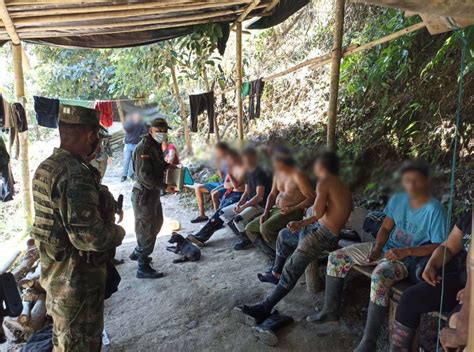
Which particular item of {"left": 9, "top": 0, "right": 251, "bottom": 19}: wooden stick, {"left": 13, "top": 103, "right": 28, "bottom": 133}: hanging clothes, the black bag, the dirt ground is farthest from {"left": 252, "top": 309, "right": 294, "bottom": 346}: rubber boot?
{"left": 13, "top": 103, "right": 28, "bottom": 133}: hanging clothes

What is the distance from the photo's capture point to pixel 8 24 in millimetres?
3383

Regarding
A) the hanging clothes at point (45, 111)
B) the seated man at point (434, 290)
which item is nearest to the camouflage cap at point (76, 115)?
the seated man at point (434, 290)

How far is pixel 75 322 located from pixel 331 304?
172 cm

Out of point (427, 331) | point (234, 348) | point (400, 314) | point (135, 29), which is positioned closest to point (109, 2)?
point (135, 29)

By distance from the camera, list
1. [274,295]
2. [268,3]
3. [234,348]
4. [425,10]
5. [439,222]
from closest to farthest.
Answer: [425,10] → [439,222] → [268,3] → [234,348] → [274,295]

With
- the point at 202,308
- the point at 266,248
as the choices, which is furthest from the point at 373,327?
the point at 266,248

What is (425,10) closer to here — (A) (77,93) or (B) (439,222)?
(B) (439,222)

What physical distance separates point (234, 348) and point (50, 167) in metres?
1.71

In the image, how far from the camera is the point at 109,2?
9.65 feet

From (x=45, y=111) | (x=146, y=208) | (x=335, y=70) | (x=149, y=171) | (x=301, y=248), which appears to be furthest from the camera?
(x=45, y=111)

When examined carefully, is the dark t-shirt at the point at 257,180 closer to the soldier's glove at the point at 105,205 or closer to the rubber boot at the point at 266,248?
the soldier's glove at the point at 105,205

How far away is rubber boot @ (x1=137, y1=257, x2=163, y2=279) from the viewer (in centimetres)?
377

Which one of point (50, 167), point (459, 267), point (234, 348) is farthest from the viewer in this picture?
point (234, 348)

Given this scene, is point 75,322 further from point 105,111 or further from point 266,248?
point 105,111
